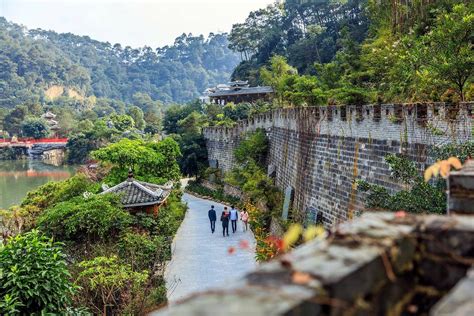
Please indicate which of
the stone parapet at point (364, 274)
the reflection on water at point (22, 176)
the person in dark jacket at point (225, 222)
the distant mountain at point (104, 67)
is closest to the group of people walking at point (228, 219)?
the person in dark jacket at point (225, 222)

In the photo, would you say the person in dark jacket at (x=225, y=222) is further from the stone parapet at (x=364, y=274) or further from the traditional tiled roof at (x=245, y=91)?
the traditional tiled roof at (x=245, y=91)

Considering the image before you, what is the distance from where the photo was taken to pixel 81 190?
16.9m

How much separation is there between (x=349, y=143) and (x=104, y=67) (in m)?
131

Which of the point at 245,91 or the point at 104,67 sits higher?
the point at 104,67

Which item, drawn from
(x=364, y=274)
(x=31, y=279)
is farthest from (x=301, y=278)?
(x=31, y=279)

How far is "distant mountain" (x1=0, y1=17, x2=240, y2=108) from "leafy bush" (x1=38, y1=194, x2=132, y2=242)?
8852 cm

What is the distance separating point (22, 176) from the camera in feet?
159

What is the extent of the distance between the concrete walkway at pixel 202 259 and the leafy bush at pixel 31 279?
2.23 m

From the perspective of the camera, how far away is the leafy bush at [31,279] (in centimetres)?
739

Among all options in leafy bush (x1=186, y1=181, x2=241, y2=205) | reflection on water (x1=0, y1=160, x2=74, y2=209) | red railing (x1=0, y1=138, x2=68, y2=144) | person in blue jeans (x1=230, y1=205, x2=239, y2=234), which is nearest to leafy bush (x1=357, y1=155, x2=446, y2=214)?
person in blue jeans (x1=230, y1=205, x2=239, y2=234)

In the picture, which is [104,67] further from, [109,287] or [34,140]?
[109,287]

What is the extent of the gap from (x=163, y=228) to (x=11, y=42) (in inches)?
4461

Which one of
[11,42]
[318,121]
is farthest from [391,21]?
[11,42]

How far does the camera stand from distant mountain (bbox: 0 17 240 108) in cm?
10731
